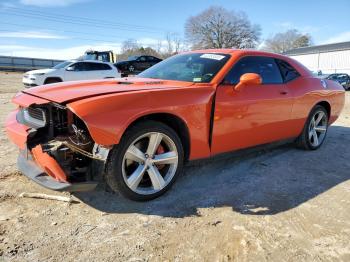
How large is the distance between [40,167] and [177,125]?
1.36 meters

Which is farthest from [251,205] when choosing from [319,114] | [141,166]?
[319,114]

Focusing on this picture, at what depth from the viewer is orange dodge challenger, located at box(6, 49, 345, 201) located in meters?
2.91

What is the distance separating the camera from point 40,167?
312 cm

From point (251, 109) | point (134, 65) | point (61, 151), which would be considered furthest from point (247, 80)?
point (134, 65)

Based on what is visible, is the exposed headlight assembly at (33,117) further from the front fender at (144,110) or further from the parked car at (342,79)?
the parked car at (342,79)

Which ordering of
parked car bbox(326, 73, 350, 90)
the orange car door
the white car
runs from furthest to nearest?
parked car bbox(326, 73, 350, 90) < the white car < the orange car door

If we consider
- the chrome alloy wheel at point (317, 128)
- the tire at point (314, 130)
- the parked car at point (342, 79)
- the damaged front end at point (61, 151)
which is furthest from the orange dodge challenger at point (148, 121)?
the parked car at point (342, 79)

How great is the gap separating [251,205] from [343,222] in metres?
0.82

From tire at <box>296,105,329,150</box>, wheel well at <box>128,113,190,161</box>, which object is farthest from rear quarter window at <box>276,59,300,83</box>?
wheel well at <box>128,113,190,161</box>

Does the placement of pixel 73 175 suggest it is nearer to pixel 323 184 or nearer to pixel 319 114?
pixel 323 184

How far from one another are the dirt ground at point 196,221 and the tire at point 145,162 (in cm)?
15

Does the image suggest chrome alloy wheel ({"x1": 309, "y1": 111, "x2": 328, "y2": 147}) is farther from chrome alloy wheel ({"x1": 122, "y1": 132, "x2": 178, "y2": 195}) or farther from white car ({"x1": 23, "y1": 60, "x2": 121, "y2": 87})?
white car ({"x1": 23, "y1": 60, "x2": 121, "y2": 87})

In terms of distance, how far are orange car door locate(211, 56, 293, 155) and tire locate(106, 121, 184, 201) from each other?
538 millimetres

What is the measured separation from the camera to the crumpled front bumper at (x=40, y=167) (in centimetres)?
285
